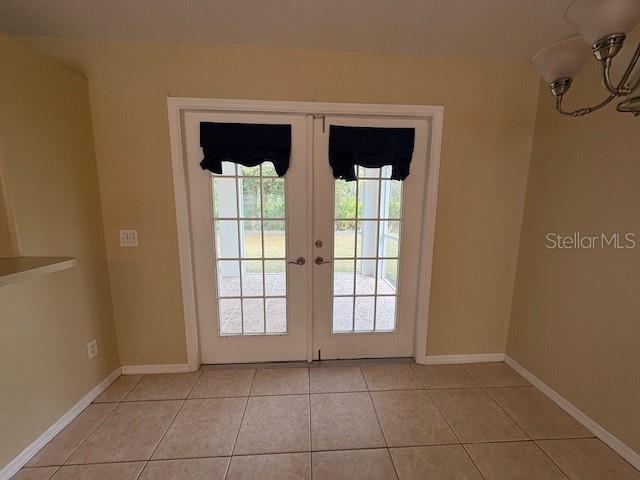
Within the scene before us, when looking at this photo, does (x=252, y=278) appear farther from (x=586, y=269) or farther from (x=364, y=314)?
(x=586, y=269)

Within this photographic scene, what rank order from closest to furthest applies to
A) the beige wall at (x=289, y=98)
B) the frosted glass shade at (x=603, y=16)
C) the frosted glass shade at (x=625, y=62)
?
the frosted glass shade at (x=603, y=16) < the frosted glass shade at (x=625, y=62) < the beige wall at (x=289, y=98)

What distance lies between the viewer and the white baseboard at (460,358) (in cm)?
223

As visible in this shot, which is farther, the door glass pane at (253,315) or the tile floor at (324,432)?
the door glass pane at (253,315)

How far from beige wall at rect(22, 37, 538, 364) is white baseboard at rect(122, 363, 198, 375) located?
0.04 m

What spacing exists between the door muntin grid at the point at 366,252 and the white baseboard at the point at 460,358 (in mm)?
362

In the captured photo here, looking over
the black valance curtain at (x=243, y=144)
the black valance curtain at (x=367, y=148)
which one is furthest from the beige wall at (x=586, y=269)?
the black valance curtain at (x=243, y=144)

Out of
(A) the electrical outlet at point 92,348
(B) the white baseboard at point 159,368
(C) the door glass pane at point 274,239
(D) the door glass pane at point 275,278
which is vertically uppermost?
(C) the door glass pane at point 274,239

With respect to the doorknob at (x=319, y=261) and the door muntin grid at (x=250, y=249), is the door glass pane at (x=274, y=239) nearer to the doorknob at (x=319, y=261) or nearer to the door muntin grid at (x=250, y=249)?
the door muntin grid at (x=250, y=249)

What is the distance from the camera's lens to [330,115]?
6.21 feet

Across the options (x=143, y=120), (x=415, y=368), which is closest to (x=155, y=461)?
(x=415, y=368)

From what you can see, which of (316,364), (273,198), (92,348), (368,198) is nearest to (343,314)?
(316,364)

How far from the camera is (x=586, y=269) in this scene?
163 cm

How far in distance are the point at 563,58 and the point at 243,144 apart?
165 centimetres

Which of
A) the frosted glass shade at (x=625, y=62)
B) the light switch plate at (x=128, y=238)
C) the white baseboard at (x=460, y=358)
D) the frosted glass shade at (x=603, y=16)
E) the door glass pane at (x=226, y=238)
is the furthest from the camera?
the white baseboard at (x=460, y=358)
